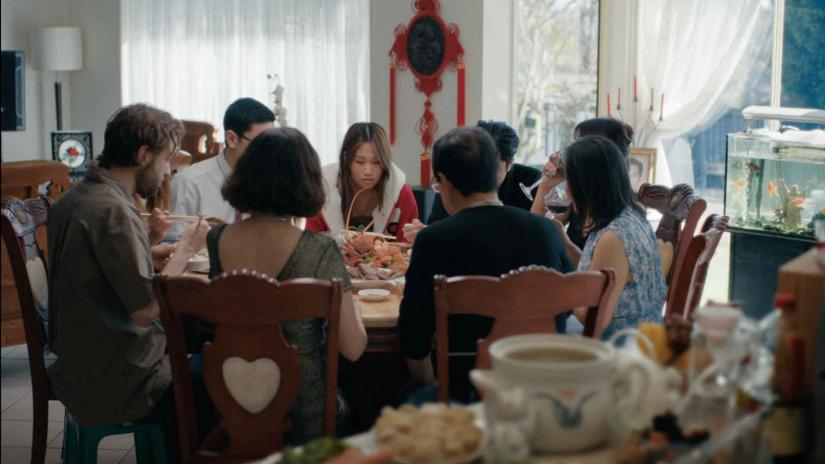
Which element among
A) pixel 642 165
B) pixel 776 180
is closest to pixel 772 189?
pixel 776 180

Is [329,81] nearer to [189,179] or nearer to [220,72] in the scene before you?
[220,72]

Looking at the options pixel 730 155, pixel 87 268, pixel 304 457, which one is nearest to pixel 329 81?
pixel 730 155

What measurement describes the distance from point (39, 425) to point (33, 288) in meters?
0.42

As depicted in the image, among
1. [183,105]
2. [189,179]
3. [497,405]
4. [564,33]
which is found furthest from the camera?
[183,105]

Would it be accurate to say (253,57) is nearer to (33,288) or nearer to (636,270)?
(33,288)

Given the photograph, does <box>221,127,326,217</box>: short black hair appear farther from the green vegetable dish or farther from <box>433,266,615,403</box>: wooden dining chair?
the green vegetable dish

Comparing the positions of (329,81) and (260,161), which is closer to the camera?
(260,161)

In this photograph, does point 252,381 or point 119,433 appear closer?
point 252,381

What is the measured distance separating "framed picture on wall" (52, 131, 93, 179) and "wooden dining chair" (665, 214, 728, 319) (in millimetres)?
5554

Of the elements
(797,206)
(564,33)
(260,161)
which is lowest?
(797,206)

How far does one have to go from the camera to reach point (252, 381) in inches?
91.8

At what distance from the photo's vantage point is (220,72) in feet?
26.2

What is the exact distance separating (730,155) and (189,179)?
2662mm

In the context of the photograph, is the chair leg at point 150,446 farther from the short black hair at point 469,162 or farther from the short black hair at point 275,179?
the short black hair at point 469,162
